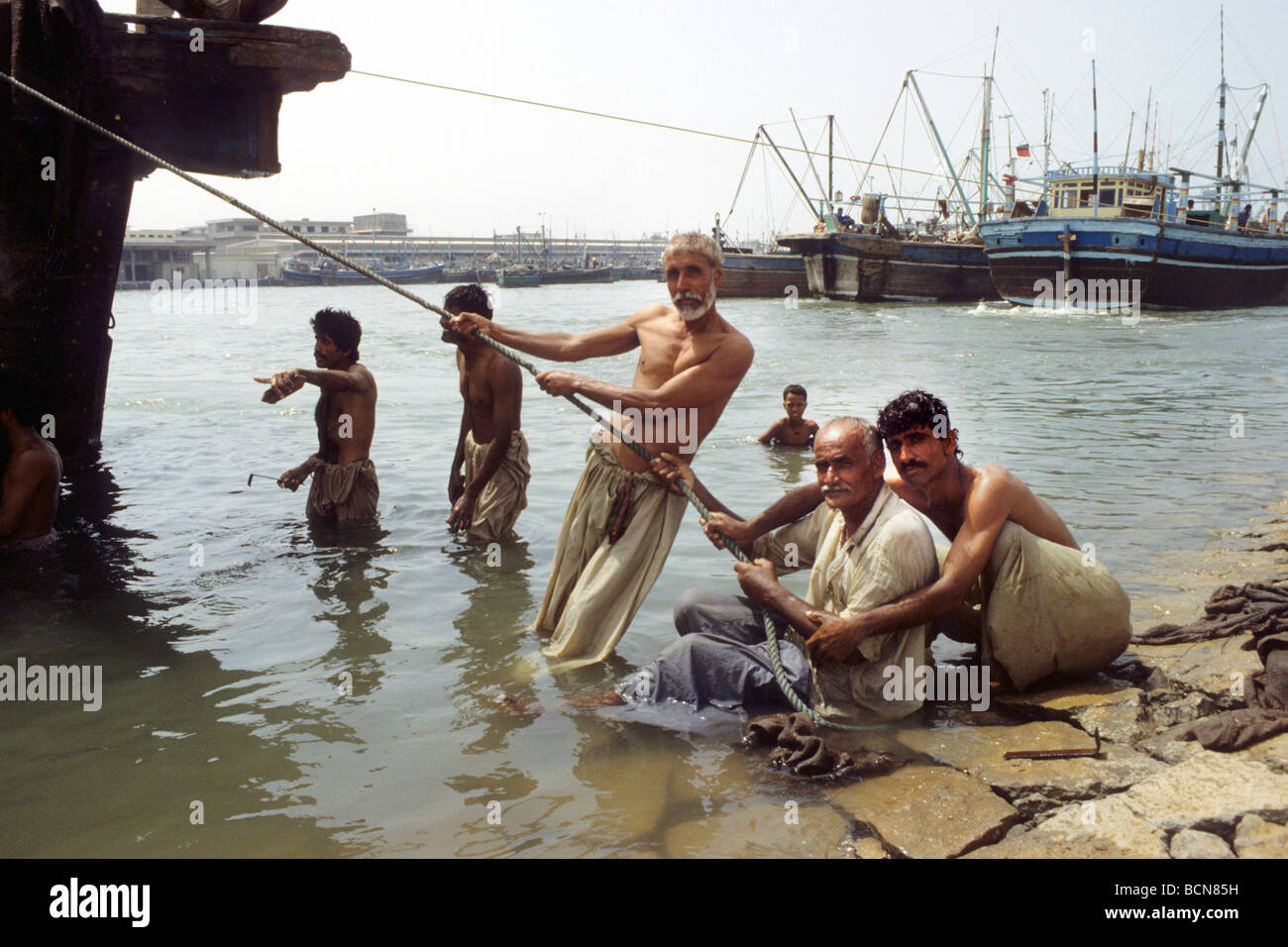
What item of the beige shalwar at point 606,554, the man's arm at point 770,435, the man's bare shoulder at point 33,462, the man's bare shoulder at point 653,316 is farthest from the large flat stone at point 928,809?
the man's arm at point 770,435

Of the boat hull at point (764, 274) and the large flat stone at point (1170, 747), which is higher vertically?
the boat hull at point (764, 274)

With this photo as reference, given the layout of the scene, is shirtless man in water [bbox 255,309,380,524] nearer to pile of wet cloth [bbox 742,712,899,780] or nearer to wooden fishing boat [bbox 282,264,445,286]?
pile of wet cloth [bbox 742,712,899,780]

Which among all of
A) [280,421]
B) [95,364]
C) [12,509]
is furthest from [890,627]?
[280,421]

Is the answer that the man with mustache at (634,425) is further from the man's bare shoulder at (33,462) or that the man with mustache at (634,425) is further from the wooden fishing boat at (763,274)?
the wooden fishing boat at (763,274)

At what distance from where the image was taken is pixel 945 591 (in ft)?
11.8

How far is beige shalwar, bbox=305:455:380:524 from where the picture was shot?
273 inches

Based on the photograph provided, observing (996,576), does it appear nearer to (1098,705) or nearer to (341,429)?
(1098,705)

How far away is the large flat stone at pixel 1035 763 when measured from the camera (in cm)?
322

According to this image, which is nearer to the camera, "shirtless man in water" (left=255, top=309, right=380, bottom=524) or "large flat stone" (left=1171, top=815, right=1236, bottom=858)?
"large flat stone" (left=1171, top=815, right=1236, bottom=858)

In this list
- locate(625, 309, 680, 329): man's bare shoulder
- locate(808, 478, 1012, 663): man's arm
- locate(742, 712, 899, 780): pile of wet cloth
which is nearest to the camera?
locate(742, 712, 899, 780): pile of wet cloth

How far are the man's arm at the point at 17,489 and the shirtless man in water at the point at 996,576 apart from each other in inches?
166

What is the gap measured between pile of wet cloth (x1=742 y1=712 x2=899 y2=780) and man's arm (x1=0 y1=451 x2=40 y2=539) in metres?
4.58

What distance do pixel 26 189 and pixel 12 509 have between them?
1.91m

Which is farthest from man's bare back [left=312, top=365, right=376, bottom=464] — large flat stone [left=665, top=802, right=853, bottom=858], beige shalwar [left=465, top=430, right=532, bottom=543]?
large flat stone [left=665, top=802, right=853, bottom=858]
